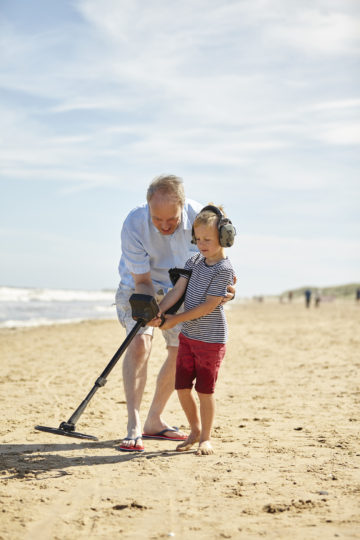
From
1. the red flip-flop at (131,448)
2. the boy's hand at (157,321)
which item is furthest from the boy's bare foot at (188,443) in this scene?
the boy's hand at (157,321)

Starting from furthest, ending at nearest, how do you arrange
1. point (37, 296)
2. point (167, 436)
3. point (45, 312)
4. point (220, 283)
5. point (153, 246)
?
point (37, 296)
point (45, 312)
point (167, 436)
point (153, 246)
point (220, 283)

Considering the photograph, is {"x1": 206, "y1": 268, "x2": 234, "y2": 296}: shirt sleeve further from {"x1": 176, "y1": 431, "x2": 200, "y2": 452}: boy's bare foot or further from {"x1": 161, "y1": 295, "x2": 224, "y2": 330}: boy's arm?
{"x1": 176, "y1": 431, "x2": 200, "y2": 452}: boy's bare foot

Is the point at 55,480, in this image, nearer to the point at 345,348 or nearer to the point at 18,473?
the point at 18,473

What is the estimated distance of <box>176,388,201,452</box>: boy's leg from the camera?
4062mm

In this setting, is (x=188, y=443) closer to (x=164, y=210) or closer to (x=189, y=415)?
(x=189, y=415)

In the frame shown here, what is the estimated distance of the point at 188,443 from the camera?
13.4ft

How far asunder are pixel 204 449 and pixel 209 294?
41.2 inches

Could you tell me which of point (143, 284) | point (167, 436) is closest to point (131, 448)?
point (167, 436)

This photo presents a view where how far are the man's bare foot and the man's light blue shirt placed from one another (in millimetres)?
1153

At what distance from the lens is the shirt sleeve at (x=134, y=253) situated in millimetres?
4078

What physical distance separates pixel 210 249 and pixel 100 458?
1555 mm

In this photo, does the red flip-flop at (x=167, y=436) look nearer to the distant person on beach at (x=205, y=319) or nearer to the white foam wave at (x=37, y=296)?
the distant person on beach at (x=205, y=319)

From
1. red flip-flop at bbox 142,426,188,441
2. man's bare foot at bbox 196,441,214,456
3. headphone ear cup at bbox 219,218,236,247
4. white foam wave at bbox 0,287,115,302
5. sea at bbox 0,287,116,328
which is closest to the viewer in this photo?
headphone ear cup at bbox 219,218,236,247

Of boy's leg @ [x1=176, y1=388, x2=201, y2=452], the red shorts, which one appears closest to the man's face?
the red shorts
